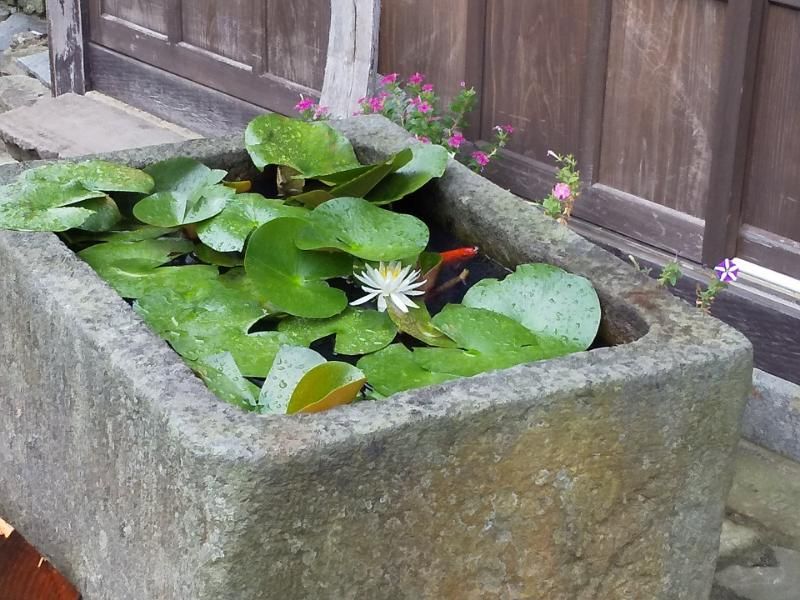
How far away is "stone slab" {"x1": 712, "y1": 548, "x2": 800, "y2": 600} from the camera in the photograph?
2.35 m

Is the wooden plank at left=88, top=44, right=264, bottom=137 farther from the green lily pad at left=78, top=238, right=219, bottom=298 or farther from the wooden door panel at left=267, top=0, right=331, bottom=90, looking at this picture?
the green lily pad at left=78, top=238, right=219, bottom=298

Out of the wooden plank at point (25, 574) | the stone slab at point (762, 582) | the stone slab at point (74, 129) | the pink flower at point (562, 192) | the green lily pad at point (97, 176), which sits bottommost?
the stone slab at point (762, 582)

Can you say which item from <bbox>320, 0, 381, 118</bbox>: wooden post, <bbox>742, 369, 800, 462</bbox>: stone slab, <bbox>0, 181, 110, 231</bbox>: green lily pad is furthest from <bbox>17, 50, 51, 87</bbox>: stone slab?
<bbox>0, 181, 110, 231</bbox>: green lily pad

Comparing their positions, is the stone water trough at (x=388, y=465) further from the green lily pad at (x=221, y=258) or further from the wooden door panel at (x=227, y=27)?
the wooden door panel at (x=227, y=27)

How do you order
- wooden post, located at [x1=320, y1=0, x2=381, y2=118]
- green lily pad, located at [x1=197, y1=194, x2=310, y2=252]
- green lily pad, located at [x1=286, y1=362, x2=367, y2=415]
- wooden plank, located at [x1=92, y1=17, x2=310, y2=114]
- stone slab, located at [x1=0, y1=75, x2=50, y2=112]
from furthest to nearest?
stone slab, located at [x1=0, y1=75, x2=50, y2=112] < wooden plank, located at [x1=92, y1=17, x2=310, y2=114] < wooden post, located at [x1=320, y1=0, x2=381, y2=118] < green lily pad, located at [x1=197, y1=194, x2=310, y2=252] < green lily pad, located at [x1=286, y1=362, x2=367, y2=415]

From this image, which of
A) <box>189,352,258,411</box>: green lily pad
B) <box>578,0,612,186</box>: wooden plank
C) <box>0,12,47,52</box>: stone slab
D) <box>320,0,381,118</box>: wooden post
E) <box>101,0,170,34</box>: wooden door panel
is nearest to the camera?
<box>189,352,258,411</box>: green lily pad

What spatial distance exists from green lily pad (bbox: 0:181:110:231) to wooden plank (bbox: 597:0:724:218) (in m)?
1.44

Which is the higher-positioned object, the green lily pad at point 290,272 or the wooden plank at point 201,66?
the green lily pad at point 290,272

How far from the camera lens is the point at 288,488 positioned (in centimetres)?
124

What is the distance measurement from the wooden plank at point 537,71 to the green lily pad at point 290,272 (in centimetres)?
152

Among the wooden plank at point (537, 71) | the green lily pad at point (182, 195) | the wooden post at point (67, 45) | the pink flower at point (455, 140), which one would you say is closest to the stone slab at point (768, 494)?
the wooden plank at point (537, 71)

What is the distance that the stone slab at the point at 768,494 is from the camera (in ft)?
8.39

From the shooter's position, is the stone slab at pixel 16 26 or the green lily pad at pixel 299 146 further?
the stone slab at pixel 16 26

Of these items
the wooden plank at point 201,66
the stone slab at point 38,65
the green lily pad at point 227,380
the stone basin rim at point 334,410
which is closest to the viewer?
the stone basin rim at point 334,410
